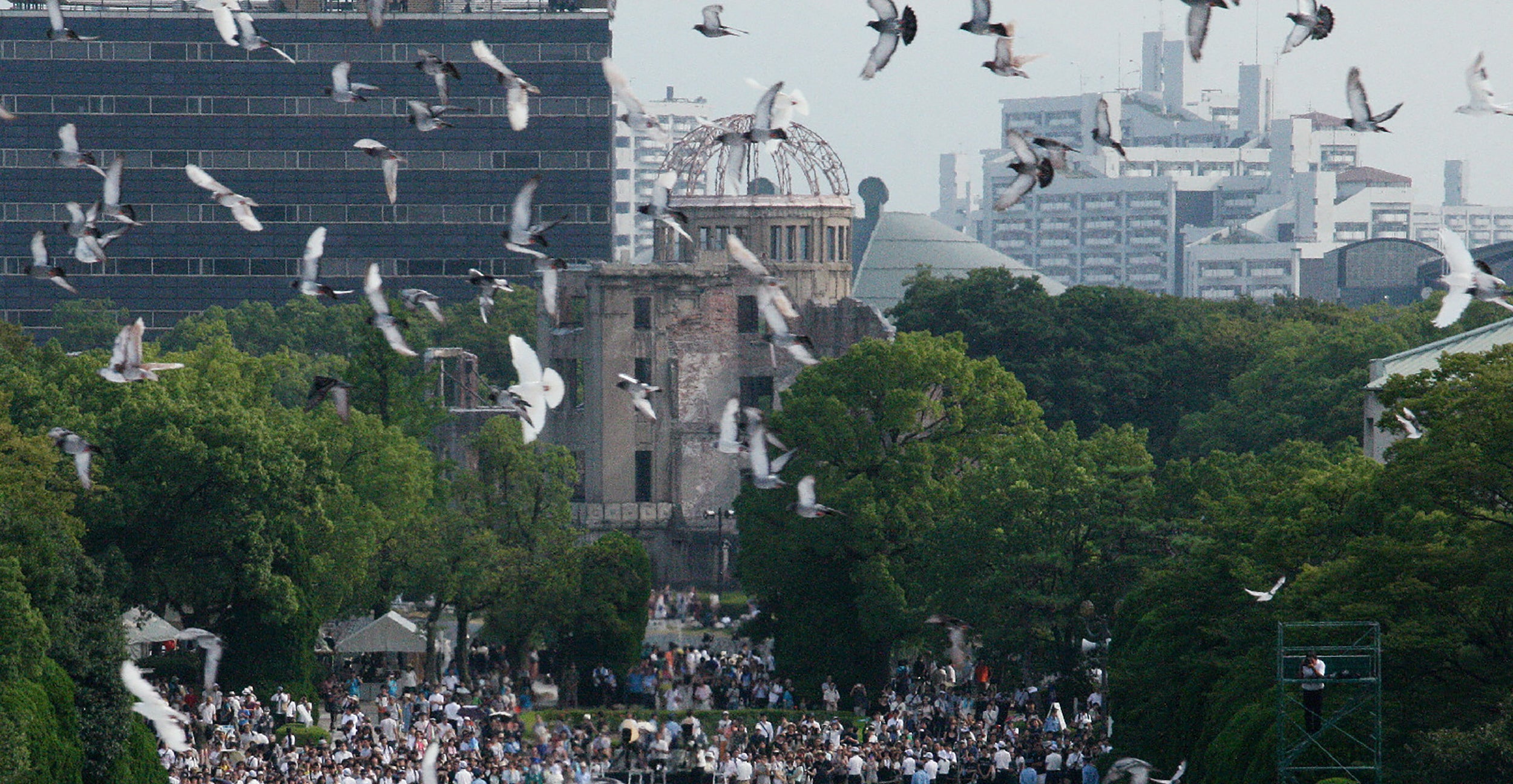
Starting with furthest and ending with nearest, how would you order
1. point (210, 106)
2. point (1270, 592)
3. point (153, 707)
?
point (210, 106), point (1270, 592), point (153, 707)

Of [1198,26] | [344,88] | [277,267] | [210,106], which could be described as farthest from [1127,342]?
[1198,26]

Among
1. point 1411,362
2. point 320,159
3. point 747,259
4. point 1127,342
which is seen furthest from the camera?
point 320,159

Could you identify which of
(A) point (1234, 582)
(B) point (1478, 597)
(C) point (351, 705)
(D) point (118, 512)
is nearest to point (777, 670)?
(C) point (351, 705)

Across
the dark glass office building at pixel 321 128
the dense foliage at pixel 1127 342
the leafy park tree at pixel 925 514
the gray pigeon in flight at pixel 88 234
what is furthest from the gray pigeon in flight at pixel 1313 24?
the dark glass office building at pixel 321 128

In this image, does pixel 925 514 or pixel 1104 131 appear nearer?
pixel 1104 131

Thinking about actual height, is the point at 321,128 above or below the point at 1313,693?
above

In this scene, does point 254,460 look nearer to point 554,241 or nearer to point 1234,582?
point 1234,582

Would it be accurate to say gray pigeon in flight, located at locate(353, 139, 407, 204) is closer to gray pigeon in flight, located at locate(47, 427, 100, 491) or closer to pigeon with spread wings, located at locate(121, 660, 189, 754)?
gray pigeon in flight, located at locate(47, 427, 100, 491)

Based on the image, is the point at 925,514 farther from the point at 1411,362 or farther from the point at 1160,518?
the point at 1411,362
